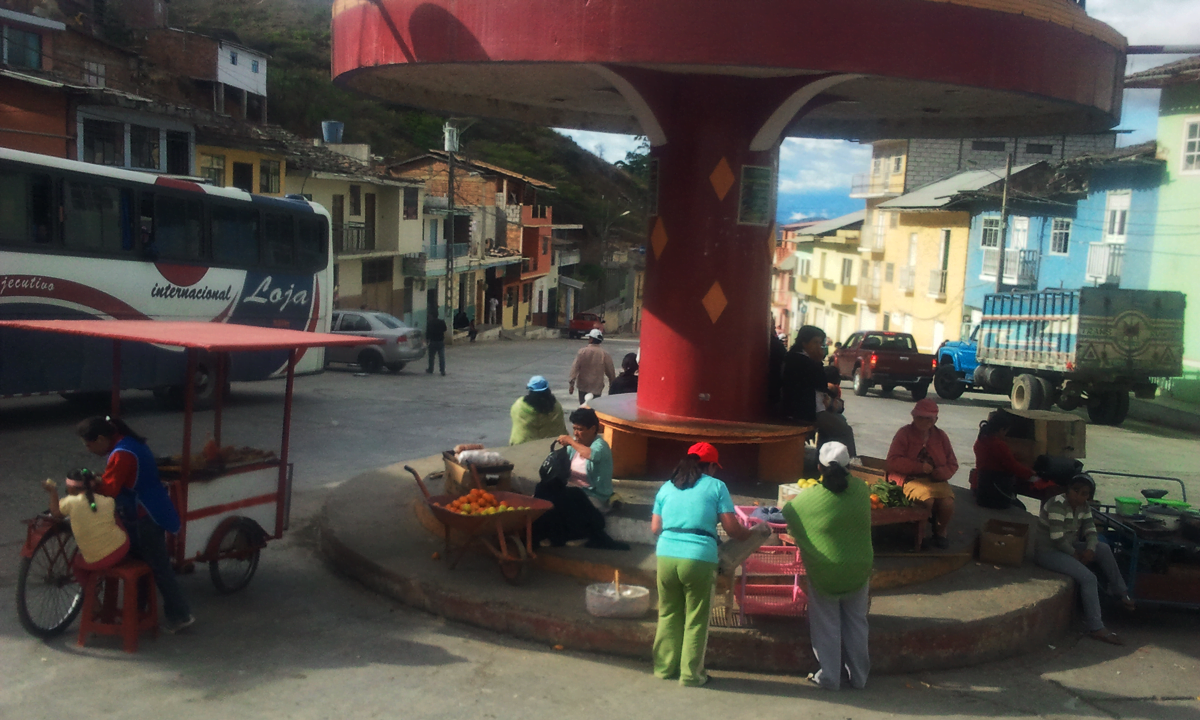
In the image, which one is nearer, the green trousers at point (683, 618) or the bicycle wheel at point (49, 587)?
the green trousers at point (683, 618)

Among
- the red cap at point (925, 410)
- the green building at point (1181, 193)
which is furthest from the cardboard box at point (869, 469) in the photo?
the green building at point (1181, 193)

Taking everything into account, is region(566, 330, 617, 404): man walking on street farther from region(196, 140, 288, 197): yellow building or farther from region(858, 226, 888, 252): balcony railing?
region(858, 226, 888, 252): balcony railing

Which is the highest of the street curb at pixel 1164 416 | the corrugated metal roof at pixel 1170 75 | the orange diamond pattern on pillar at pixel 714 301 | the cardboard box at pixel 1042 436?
the corrugated metal roof at pixel 1170 75

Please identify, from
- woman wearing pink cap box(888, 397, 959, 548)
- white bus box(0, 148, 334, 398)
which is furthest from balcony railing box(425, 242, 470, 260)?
woman wearing pink cap box(888, 397, 959, 548)

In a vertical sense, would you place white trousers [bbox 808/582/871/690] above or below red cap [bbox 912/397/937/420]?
below

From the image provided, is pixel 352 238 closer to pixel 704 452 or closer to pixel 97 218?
→ pixel 97 218

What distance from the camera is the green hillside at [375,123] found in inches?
2625

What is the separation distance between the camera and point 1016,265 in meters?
38.1

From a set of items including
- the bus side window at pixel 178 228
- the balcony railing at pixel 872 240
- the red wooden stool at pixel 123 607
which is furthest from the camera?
the balcony railing at pixel 872 240

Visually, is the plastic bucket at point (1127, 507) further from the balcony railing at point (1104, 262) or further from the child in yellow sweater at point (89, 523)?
the balcony railing at point (1104, 262)

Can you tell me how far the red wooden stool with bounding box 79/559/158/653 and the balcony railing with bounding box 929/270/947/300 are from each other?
41.4 m

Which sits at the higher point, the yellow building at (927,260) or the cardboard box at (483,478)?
the yellow building at (927,260)

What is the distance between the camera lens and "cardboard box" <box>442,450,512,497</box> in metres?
8.12

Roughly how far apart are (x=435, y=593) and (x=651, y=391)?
11.4ft
